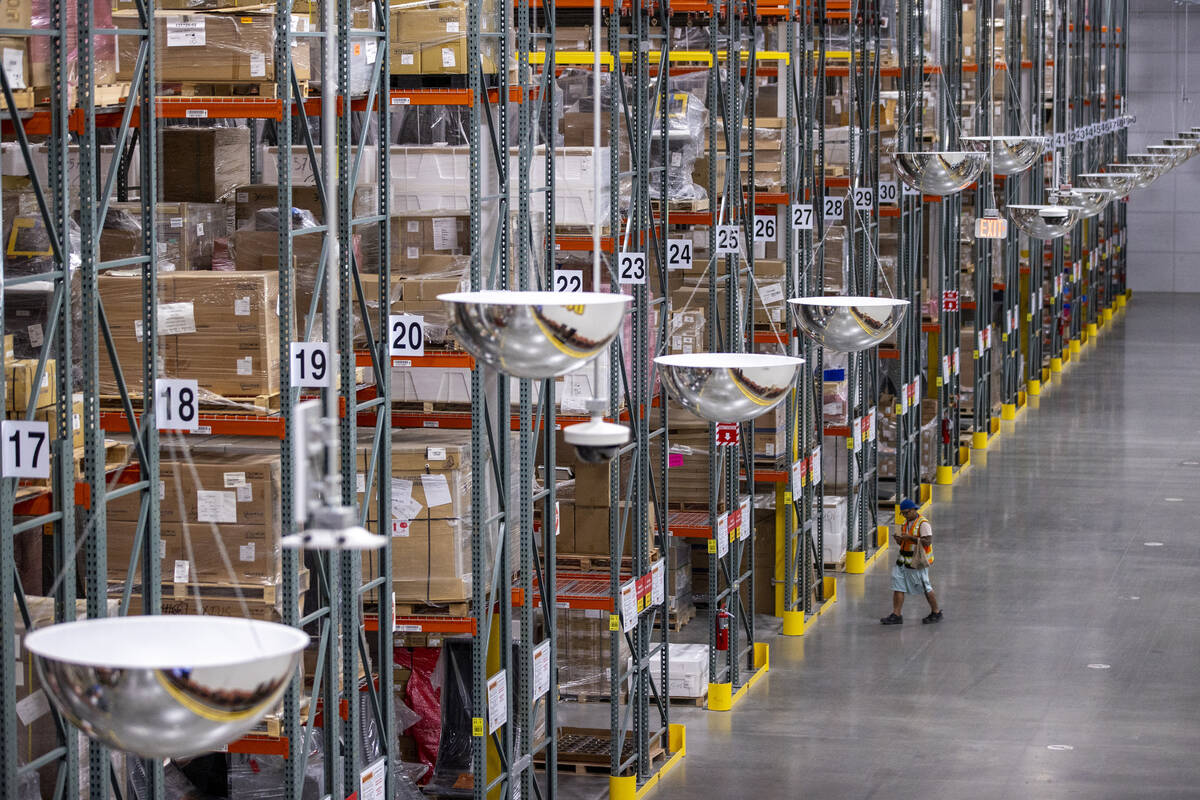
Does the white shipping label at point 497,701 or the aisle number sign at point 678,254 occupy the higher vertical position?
the aisle number sign at point 678,254

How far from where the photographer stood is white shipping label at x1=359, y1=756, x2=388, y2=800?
30.4 feet

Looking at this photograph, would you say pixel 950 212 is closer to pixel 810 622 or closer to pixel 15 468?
pixel 810 622

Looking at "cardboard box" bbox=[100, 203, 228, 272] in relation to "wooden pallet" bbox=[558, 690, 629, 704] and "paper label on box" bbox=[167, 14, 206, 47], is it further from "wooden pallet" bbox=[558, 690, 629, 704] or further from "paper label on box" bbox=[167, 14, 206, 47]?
"wooden pallet" bbox=[558, 690, 629, 704]

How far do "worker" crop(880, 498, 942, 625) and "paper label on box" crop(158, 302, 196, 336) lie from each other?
9.19 m

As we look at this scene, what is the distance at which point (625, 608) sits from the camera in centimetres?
1245

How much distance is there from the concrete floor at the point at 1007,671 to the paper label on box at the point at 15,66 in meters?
6.99

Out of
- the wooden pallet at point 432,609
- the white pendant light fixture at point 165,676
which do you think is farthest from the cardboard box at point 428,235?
the white pendant light fixture at point 165,676

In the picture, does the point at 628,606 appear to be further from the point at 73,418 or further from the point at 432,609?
the point at 73,418

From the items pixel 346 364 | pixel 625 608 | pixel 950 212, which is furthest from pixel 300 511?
pixel 950 212

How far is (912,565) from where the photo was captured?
55.5 feet

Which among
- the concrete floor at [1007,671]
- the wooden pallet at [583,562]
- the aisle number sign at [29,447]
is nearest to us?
the aisle number sign at [29,447]

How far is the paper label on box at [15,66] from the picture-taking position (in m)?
7.37

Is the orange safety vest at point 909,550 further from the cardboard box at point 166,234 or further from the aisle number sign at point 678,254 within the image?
the cardboard box at point 166,234

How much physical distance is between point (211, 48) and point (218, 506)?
2306 millimetres
